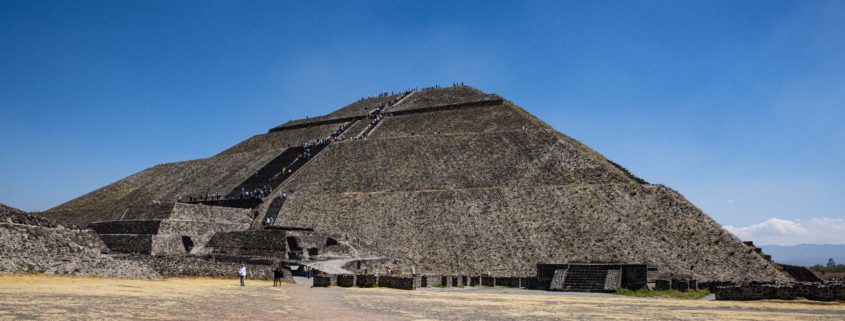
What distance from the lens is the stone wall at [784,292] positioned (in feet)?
60.7

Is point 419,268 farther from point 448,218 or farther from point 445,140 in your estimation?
point 445,140

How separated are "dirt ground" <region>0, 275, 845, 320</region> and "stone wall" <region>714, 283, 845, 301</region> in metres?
0.65

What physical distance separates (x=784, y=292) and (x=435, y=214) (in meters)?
20.6

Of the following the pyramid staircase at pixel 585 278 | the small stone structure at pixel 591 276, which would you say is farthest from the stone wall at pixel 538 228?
the pyramid staircase at pixel 585 278

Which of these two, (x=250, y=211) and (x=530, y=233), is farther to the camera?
(x=250, y=211)

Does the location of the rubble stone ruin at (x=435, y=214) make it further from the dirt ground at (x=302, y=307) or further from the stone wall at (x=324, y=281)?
the dirt ground at (x=302, y=307)

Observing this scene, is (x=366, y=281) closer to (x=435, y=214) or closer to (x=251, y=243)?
(x=251, y=243)

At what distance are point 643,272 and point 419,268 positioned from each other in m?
10.7

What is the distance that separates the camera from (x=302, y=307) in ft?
51.3

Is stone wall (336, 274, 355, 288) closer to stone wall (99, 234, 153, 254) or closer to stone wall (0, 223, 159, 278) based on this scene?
stone wall (0, 223, 159, 278)

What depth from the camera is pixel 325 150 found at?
5478 centimetres

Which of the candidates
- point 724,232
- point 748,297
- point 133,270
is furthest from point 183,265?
point 724,232

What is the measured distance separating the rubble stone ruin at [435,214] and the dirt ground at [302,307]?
7.31 meters

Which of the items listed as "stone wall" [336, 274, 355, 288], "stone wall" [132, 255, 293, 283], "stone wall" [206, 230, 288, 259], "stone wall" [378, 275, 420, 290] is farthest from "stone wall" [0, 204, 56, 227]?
"stone wall" [378, 275, 420, 290]
